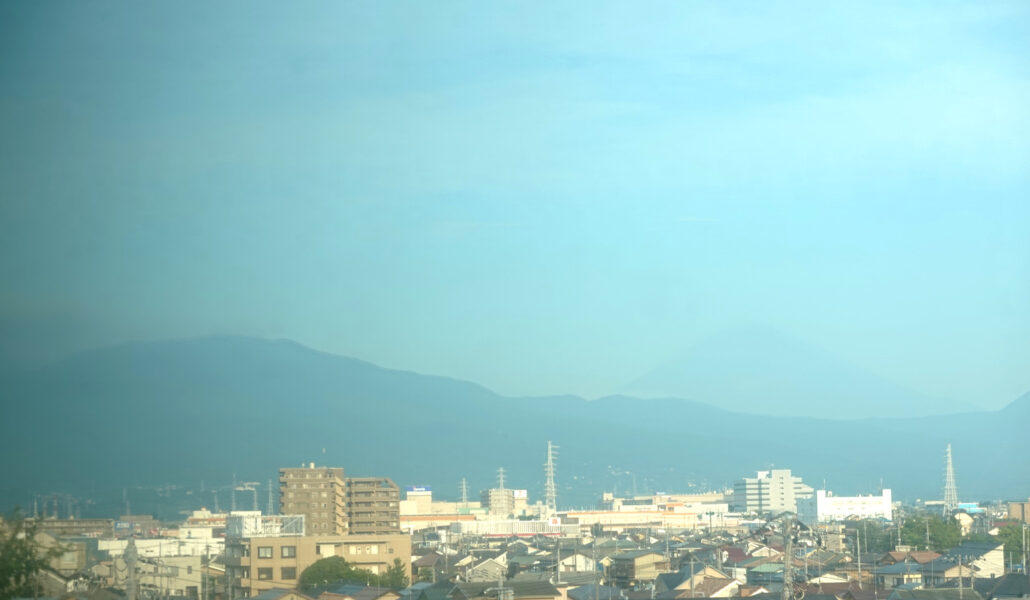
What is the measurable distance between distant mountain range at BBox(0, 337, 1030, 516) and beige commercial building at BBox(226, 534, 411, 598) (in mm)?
13502

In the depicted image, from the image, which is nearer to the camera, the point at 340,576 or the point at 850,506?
the point at 340,576

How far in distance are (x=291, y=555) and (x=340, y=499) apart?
11.6 metres

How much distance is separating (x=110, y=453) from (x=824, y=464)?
89598mm

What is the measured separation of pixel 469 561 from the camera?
19.8 m

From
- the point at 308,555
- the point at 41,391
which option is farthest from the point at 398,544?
the point at 41,391

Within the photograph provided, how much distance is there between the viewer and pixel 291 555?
17.1 meters

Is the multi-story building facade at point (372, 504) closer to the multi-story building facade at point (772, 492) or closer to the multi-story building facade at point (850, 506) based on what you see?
the multi-story building facade at point (850, 506)

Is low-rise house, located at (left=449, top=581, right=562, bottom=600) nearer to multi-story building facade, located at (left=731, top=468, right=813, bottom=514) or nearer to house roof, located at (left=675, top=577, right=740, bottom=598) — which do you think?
house roof, located at (left=675, top=577, right=740, bottom=598)

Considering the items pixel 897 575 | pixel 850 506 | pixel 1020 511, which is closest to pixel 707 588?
pixel 897 575

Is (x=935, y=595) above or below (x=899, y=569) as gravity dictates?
above

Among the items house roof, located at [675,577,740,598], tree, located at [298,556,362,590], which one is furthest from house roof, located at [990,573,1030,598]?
tree, located at [298,556,362,590]

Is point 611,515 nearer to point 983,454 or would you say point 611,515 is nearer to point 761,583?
point 761,583

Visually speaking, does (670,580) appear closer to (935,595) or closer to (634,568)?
(634,568)

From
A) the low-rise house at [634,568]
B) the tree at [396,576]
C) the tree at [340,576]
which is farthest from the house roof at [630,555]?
the tree at [340,576]
